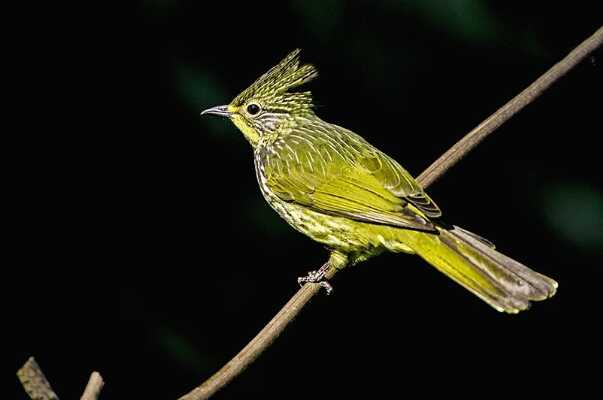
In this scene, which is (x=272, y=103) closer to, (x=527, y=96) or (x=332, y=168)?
(x=332, y=168)

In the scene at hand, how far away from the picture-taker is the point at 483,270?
2562 millimetres

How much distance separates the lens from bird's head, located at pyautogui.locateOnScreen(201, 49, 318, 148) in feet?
10.4

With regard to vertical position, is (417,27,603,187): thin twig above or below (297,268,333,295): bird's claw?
above

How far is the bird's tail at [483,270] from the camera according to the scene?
2.42 meters

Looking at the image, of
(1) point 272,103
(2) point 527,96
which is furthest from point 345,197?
(2) point 527,96

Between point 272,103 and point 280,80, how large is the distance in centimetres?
12

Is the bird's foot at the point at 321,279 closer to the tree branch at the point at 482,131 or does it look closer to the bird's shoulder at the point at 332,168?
the tree branch at the point at 482,131

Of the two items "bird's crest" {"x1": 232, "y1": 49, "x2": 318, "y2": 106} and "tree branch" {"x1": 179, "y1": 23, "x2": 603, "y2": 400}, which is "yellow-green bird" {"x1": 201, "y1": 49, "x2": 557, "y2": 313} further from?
"tree branch" {"x1": 179, "y1": 23, "x2": 603, "y2": 400}

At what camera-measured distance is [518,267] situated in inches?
99.2

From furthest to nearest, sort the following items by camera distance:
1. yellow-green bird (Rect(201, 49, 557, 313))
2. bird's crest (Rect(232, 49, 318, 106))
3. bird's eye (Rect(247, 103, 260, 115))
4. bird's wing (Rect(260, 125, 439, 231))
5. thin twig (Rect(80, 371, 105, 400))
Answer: bird's eye (Rect(247, 103, 260, 115)) < bird's crest (Rect(232, 49, 318, 106)) < bird's wing (Rect(260, 125, 439, 231)) < yellow-green bird (Rect(201, 49, 557, 313)) < thin twig (Rect(80, 371, 105, 400))

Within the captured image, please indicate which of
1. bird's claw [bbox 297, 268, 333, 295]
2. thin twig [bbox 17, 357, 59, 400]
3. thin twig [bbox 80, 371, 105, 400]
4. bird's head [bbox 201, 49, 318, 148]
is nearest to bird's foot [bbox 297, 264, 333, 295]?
bird's claw [bbox 297, 268, 333, 295]

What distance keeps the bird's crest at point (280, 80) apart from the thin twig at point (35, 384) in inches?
70.7

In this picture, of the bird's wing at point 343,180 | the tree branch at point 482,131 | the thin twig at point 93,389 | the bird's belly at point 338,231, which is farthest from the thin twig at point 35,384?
the bird's belly at point 338,231

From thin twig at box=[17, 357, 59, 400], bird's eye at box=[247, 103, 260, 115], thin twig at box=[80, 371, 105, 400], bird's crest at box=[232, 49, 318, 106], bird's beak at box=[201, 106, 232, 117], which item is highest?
bird's crest at box=[232, 49, 318, 106]
